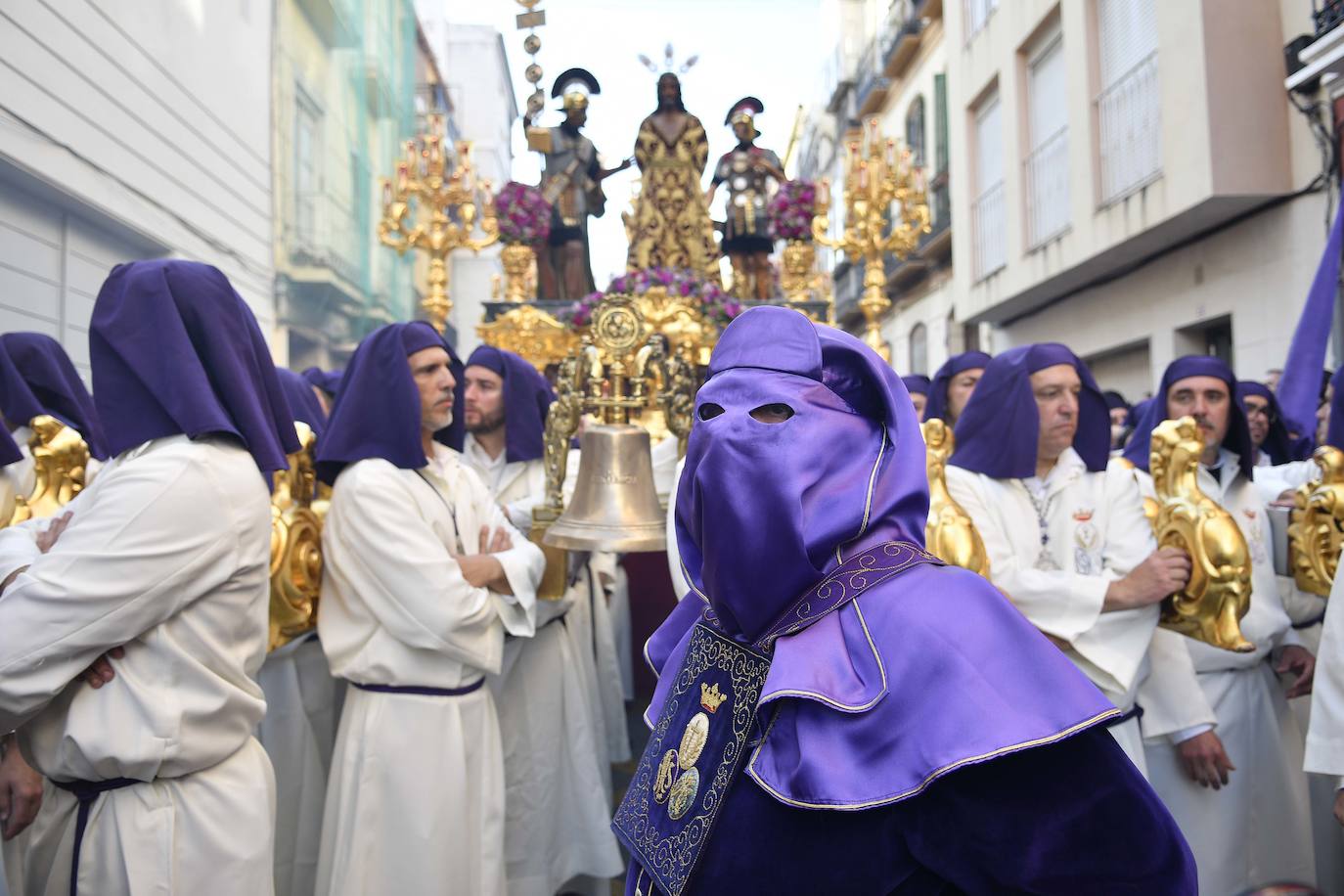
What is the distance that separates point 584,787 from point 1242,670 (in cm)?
281

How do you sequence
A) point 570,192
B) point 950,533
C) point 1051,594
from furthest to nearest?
point 570,192
point 1051,594
point 950,533

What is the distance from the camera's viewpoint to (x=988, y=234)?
15.3 m

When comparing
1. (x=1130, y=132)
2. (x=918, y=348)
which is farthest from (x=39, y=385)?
(x=918, y=348)

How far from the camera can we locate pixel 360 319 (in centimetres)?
1405

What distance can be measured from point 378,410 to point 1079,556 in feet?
8.51

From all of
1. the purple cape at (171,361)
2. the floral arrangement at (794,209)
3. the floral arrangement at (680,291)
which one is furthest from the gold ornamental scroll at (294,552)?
the floral arrangement at (794,209)

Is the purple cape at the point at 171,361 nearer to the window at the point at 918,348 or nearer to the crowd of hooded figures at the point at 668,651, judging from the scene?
the crowd of hooded figures at the point at 668,651

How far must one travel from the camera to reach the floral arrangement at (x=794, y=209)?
30.9ft

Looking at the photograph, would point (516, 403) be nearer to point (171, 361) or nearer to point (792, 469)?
point (171, 361)

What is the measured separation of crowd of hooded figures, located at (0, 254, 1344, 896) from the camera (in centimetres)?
136

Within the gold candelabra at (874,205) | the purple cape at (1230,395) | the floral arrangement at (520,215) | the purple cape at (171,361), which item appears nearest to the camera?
the purple cape at (171,361)

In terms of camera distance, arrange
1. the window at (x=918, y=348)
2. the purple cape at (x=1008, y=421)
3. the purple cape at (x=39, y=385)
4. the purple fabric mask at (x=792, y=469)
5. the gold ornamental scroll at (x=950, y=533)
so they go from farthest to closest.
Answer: the window at (x=918, y=348), the purple cape at (x=39, y=385), the purple cape at (x=1008, y=421), the gold ornamental scroll at (x=950, y=533), the purple fabric mask at (x=792, y=469)

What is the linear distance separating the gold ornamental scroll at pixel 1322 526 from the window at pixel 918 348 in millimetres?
17240

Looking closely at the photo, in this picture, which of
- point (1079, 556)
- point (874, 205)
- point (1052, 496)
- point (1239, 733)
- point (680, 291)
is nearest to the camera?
point (1079, 556)
